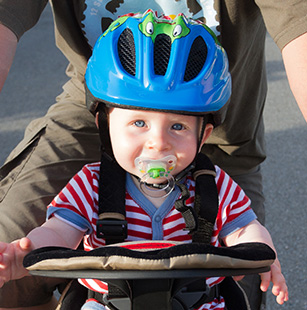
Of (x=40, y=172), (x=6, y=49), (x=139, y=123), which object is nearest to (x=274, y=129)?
(x=40, y=172)

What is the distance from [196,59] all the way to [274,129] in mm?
2565

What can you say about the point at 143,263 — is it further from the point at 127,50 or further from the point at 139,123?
the point at 127,50

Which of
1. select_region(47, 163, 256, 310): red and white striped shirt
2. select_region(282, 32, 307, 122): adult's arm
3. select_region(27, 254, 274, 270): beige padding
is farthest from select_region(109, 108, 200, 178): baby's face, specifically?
select_region(27, 254, 274, 270): beige padding

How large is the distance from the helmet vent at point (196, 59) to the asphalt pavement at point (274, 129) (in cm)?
142

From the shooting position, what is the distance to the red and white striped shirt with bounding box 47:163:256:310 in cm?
151

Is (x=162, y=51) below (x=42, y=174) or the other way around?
the other way around

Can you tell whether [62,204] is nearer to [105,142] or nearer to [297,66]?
[105,142]

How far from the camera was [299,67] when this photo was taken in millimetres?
1396

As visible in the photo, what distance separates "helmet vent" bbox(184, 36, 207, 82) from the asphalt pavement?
142 centimetres

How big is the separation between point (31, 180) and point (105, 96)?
56cm

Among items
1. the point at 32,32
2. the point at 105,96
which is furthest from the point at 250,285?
the point at 32,32

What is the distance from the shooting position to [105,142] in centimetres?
159

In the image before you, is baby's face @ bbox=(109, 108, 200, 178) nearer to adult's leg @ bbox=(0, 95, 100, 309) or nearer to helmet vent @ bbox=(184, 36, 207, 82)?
helmet vent @ bbox=(184, 36, 207, 82)

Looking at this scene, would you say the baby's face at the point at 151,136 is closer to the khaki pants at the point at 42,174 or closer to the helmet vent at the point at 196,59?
the helmet vent at the point at 196,59
